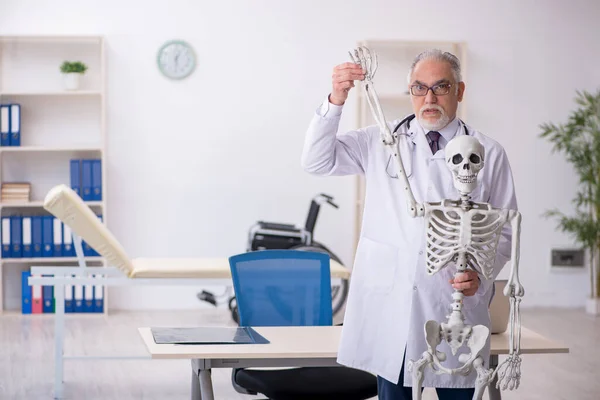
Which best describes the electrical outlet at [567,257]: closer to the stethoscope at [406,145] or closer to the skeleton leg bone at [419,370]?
the stethoscope at [406,145]

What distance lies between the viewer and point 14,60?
6113 mm

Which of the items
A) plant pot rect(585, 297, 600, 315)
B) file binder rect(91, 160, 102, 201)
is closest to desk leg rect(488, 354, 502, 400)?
file binder rect(91, 160, 102, 201)

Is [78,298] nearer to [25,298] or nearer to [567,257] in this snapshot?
[25,298]

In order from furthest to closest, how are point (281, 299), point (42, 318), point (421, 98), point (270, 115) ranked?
point (270, 115) → point (42, 318) → point (281, 299) → point (421, 98)

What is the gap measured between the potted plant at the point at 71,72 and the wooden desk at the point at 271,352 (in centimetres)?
358

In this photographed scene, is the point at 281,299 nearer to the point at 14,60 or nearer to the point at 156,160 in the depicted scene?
the point at 156,160

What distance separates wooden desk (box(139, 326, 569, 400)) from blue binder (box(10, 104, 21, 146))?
3596 mm

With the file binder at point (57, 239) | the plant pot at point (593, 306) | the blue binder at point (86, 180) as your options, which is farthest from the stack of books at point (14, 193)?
the plant pot at point (593, 306)

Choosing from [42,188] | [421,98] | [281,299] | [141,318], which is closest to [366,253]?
[421,98]

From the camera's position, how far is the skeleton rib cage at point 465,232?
1.86 metres

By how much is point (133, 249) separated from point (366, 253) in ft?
13.8

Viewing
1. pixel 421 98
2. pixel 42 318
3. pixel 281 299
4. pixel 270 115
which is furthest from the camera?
pixel 270 115

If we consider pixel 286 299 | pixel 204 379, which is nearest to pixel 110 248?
pixel 286 299

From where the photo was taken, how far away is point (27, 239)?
5969mm
